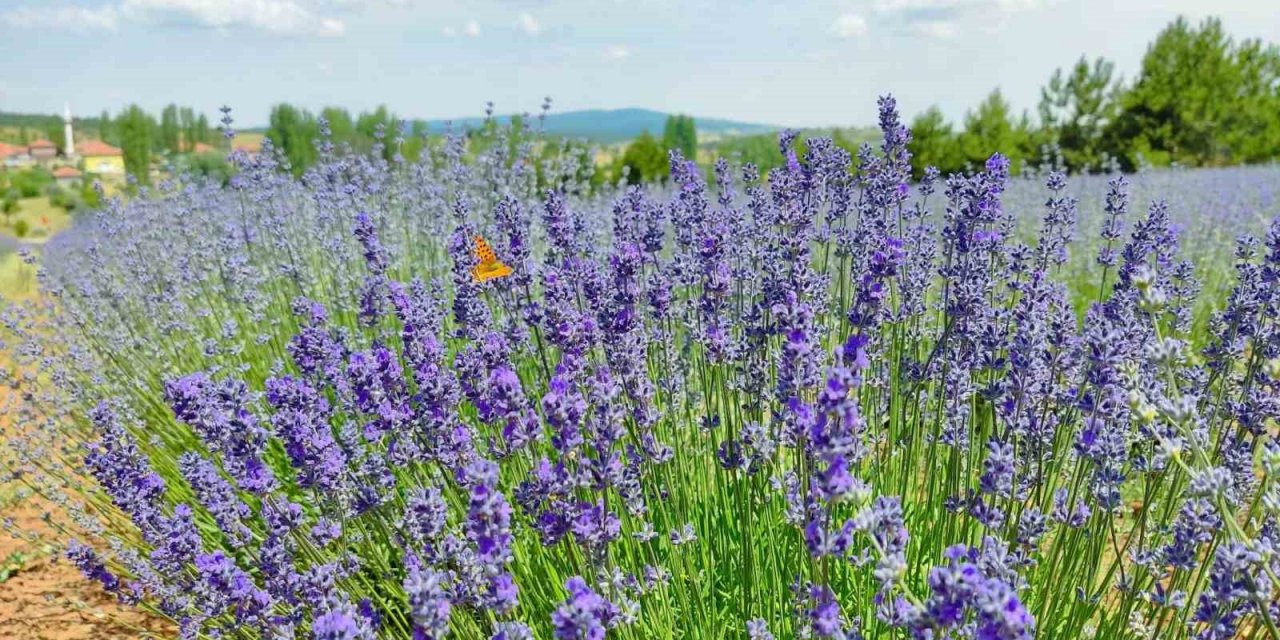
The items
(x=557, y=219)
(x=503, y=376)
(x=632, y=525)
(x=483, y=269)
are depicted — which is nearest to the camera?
(x=503, y=376)

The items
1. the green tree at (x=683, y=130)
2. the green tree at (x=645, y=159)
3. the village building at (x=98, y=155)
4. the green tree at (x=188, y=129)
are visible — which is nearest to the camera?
the green tree at (x=645, y=159)

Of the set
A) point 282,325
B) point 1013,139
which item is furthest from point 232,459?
point 1013,139

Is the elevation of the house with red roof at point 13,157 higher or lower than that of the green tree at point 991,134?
lower

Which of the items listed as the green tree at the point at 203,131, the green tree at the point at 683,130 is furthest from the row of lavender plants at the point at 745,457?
the green tree at the point at 203,131

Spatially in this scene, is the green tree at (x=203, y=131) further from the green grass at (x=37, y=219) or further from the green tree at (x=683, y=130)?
the green tree at (x=683, y=130)

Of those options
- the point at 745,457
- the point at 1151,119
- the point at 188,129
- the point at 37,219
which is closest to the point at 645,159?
the point at 1151,119

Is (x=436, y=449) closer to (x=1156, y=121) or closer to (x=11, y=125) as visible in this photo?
(x=1156, y=121)

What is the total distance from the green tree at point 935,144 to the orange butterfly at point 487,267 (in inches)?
848

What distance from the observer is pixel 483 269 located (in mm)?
3637

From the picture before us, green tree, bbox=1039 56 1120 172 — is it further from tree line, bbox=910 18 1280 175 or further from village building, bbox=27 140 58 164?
village building, bbox=27 140 58 164

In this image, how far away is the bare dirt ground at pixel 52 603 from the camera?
3979 mm

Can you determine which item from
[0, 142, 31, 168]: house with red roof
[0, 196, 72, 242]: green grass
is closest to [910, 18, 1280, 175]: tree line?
[0, 196, 72, 242]: green grass

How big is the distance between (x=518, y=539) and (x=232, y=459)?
1.11 meters

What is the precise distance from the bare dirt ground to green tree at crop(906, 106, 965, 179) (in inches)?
883
